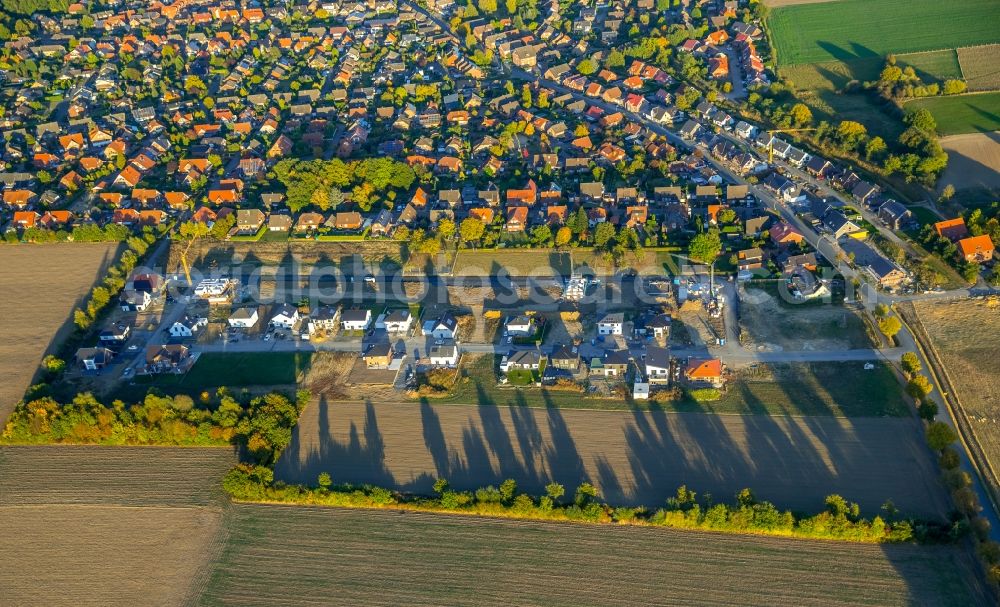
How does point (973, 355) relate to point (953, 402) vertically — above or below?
above

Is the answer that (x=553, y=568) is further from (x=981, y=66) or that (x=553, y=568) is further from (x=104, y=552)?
(x=981, y=66)

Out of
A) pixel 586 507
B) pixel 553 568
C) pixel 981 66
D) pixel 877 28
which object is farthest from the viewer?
pixel 877 28

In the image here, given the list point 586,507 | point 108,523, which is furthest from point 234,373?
point 586,507

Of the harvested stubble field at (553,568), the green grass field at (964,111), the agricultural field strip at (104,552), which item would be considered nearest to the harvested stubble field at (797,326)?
the harvested stubble field at (553,568)

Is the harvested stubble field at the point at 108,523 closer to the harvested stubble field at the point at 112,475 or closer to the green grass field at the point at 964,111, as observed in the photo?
the harvested stubble field at the point at 112,475

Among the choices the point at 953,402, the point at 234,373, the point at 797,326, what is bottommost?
the point at 234,373

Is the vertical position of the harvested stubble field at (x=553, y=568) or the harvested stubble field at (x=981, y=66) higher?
the harvested stubble field at (x=981, y=66)
